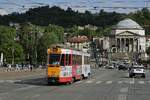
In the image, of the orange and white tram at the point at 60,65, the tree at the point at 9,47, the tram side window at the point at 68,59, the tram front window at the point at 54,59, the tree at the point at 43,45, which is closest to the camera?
the orange and white tram at the point at 60,65

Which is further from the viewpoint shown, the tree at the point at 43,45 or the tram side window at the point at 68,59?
the tree at the point at 43,45

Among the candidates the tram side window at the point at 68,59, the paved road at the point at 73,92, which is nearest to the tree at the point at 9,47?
the tram side window at the point at 68,59

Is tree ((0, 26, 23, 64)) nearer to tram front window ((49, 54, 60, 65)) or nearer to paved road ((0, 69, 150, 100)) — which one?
tram front window ((49, 54, 60, 65))

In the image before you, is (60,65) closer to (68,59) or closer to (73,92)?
(68,59)

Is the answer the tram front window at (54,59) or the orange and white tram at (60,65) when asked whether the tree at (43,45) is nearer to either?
the orange and white tram at (60,65)

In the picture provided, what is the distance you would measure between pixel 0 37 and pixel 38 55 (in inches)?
463

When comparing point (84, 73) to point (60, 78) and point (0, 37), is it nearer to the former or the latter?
point (60, 78)

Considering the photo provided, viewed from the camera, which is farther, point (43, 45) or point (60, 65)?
point (43, 45)

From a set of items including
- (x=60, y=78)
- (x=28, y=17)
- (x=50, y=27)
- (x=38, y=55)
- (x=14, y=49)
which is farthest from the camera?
(x=50, y=27)

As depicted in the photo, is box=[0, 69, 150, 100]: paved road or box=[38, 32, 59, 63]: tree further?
Result: box=[38, 32, 59, 63]: tree

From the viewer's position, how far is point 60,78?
3997cm

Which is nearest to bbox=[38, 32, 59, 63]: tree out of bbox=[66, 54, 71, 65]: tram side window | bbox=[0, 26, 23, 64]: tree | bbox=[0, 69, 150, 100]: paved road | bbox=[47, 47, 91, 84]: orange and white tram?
bbox=[0, 26, 23, 64]: tree

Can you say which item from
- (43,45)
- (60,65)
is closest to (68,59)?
(60,65)

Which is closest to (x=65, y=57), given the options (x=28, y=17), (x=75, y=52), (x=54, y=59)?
(x=54, y=59)
